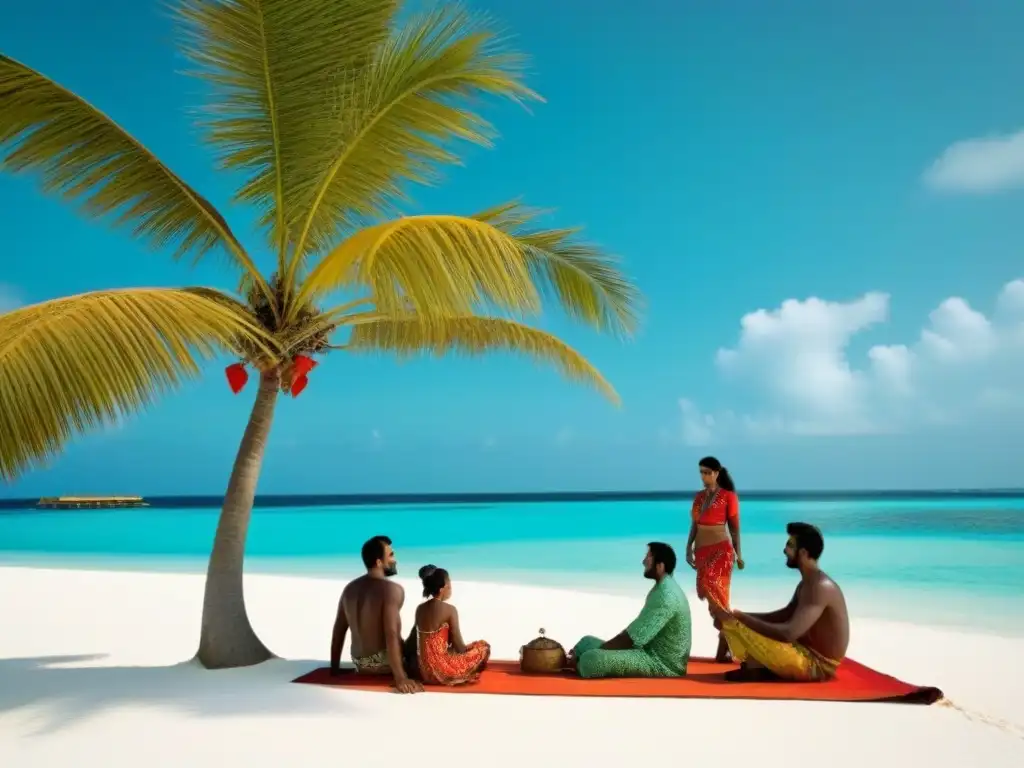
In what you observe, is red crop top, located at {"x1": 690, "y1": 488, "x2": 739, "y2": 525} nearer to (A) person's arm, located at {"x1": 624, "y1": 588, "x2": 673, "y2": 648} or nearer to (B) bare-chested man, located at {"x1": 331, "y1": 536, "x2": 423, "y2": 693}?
(A) person's arm, located at {"x1": 624, "y1": 588, "x2": 673, "y2": 648}

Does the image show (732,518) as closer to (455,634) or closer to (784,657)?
(784,657)

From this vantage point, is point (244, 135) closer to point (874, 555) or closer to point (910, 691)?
point (910, 691)

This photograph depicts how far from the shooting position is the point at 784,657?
550cm

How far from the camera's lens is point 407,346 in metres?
7.95

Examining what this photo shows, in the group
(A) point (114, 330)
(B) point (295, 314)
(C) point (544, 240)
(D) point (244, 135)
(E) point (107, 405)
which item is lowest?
(E) point (107, 405)

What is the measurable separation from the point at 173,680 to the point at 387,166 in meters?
3.65

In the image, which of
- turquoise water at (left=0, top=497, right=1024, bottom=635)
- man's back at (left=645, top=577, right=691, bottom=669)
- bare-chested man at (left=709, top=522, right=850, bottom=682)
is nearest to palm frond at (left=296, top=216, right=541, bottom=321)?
man's back at (left=645, top=577, right=691, bottom=669)

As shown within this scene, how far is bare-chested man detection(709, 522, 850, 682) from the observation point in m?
5.40

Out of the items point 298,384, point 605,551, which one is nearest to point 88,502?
point 605,551

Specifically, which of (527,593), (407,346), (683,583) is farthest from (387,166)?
(683,583)

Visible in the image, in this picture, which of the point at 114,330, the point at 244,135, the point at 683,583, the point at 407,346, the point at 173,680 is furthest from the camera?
the point at 683,583

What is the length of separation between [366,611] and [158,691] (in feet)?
4.31

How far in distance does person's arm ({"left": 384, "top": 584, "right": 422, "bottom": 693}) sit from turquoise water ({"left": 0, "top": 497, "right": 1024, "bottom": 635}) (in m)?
8.35

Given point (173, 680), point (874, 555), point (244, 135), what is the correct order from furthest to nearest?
1. point (874, 555)
2. point (244, 135)
3. point (173, 680)
